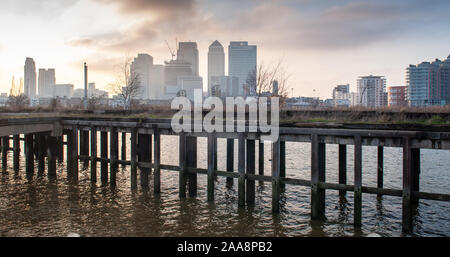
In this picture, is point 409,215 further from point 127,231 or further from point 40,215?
point 40,215

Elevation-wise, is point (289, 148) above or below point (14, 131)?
below

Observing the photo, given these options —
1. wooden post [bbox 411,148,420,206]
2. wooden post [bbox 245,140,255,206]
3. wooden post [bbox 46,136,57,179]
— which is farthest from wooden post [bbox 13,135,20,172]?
wooden post [bbox 411,148,420,206]

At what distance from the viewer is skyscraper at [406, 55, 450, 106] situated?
18149cm

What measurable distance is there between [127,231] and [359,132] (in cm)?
832

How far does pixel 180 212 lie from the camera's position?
1425 centimetres

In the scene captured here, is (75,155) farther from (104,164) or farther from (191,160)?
(191,160)

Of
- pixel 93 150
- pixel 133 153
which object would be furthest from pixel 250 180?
pixel 93 150

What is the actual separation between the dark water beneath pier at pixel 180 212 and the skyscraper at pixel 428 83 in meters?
183

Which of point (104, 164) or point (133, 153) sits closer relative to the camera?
point (133, 153)

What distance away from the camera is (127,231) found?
12.3 meters

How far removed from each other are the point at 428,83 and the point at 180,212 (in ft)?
675

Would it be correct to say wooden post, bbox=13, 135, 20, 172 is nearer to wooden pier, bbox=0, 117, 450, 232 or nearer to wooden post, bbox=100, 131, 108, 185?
wooden pier, bbox=0, 117, 450, 232
